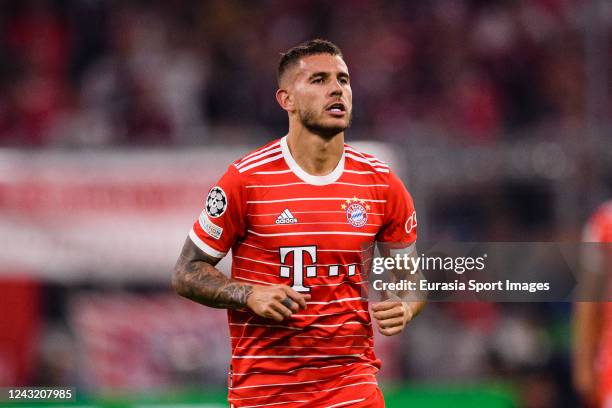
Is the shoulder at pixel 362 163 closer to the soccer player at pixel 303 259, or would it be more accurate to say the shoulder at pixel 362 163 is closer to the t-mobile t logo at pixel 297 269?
the soccer player at pixel 303 259

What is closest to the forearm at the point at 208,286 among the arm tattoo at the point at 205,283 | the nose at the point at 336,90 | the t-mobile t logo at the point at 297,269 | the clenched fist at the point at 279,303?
the arm tattoo at the point at 205,283

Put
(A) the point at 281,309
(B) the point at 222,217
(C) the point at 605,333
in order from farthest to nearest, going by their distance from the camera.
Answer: (C) the point at 605,333, (B) the point at 222,217, (A) the point at 281,309

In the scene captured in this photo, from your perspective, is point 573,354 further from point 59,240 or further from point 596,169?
point 59,240

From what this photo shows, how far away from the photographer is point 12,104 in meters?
10.6

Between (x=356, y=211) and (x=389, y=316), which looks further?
(x=356, y=211)

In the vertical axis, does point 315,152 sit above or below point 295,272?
above

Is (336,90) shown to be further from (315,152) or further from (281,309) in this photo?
(281,309)

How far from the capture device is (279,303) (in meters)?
4.30

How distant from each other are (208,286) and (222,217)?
284 mm

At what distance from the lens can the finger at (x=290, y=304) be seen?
14.1 ft

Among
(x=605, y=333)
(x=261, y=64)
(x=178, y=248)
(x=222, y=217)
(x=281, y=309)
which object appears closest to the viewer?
(x=281, y=309)

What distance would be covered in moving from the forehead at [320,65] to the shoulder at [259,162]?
1.12 feet

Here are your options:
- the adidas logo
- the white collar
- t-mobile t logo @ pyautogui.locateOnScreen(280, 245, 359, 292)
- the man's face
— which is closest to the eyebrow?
the man's face

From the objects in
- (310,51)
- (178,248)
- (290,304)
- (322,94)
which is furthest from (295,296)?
(178,248)
